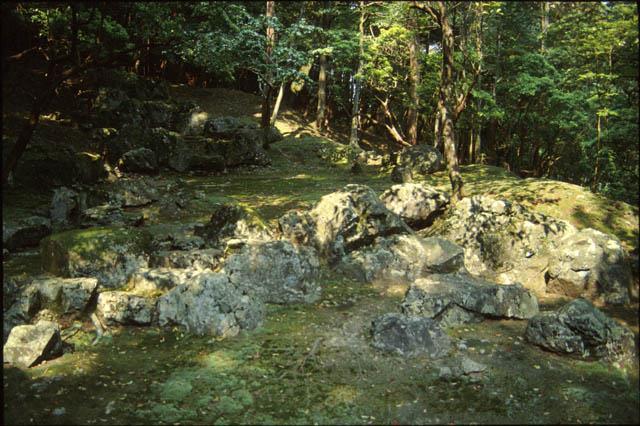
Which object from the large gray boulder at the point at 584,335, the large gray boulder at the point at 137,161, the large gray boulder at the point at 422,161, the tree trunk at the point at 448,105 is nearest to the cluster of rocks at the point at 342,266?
the large gray boulder at the point at 584,335

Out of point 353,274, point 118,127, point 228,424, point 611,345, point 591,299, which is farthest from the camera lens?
point 118,127

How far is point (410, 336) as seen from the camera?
27.9 feet

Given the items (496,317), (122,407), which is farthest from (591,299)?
(122,407)

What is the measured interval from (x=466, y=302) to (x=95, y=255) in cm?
863

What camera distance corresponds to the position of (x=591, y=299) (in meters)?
11.5

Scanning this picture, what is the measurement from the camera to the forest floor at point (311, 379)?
259 inches

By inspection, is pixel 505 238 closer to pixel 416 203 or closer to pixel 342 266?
pixel 416 203

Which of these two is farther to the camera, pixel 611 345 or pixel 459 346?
pixel 459 346

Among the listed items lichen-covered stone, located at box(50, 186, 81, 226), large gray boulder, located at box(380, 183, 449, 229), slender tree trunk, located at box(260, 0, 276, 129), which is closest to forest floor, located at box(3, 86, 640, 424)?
lichen-covered stone, located at box(50, 186, 81, 226)

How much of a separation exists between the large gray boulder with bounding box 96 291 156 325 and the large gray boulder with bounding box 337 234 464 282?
530 centimetres

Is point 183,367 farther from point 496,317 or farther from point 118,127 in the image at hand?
point 118,127

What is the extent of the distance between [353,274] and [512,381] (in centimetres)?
545

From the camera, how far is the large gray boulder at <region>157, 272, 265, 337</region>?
30.3 ft

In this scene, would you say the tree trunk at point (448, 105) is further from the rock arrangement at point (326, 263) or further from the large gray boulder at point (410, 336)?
the large gray boulder at point (410, 336)
